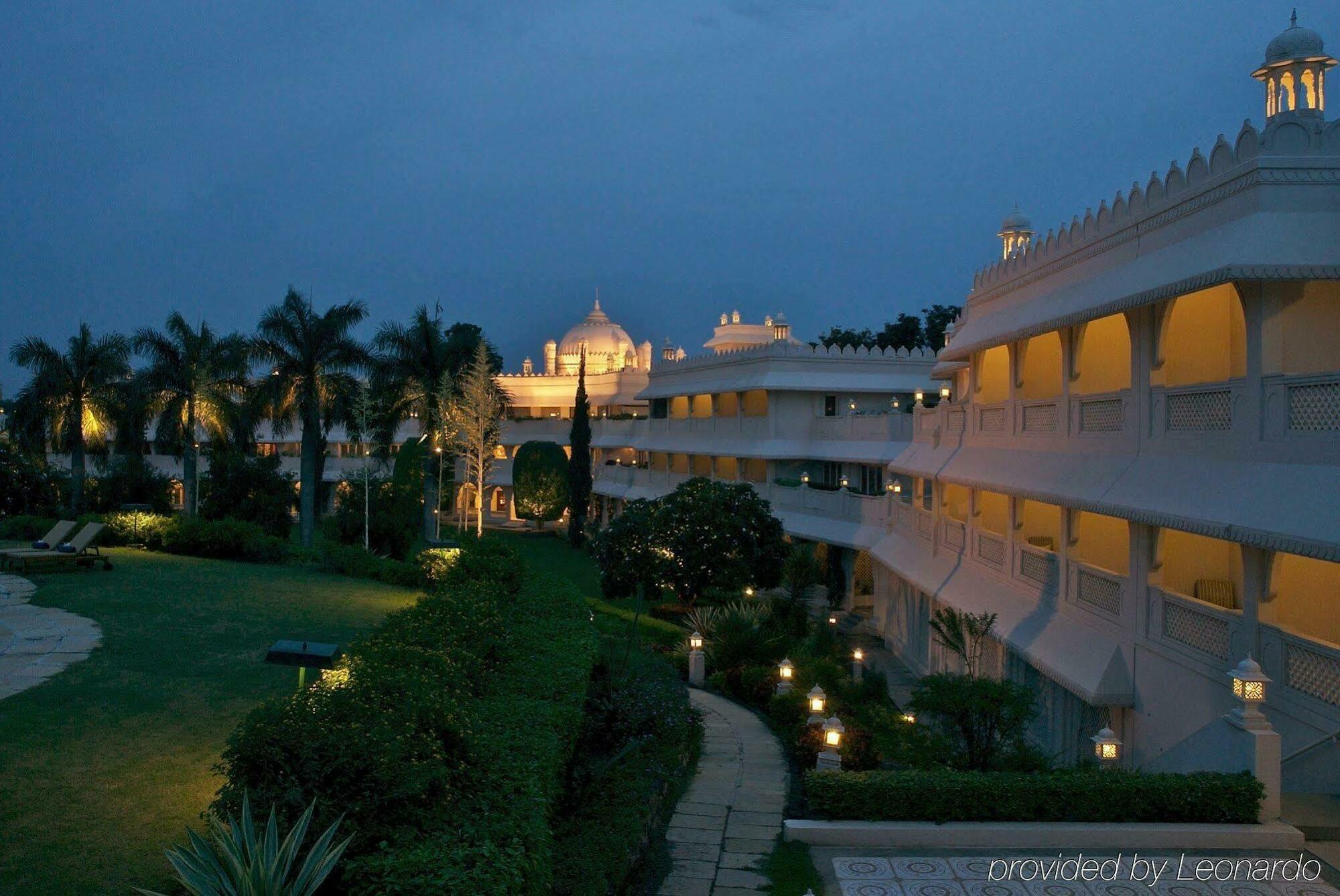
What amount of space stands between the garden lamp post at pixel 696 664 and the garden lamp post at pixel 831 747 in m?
6.52

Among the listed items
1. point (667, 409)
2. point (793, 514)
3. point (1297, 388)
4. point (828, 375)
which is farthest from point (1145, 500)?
point (667, 409)

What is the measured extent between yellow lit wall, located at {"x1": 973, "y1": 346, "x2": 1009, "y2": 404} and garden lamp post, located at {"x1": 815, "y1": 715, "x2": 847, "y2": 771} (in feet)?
29.4

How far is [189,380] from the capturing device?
3631 cm

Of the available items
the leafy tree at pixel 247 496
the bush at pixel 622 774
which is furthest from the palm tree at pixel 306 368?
the bush at pixel 622 774

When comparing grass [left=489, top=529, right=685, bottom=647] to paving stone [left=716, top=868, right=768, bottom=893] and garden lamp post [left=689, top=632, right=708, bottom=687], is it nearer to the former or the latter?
garden lamp post [left=689, top=632, right=708, bottom=687]

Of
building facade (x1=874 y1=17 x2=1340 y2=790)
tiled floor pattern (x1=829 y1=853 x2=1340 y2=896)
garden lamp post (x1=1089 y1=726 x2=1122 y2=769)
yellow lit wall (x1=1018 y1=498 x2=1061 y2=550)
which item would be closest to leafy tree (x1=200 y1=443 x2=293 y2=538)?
yellow lit wall (x1=1018 y1=498 x2=1061 y2=550)

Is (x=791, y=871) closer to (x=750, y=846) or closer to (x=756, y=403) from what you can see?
(x=750, y=846)

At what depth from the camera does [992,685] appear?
10602mm

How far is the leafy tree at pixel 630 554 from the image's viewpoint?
26078mm

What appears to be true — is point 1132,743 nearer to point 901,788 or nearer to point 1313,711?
point 1313,711

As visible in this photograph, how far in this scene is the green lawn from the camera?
288 inches

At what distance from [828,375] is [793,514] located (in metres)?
5.32

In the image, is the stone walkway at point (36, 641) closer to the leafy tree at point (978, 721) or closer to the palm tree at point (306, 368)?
the leafy tree at point (978, 721)

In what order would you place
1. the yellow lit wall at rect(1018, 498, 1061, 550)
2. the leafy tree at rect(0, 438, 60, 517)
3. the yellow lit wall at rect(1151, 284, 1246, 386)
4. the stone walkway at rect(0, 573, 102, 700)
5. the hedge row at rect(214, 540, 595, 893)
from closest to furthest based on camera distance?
the hedge row at rect(214, 540, 595, 893), the stone walkway at rect(0, 573, 102, 700), the yellow lit wall at rect(1151, 284, 1246, 386), the yellow lit wall at rect(1018, 498, 1061, 550), the leafy tree at rect(0, 438, 60, 517)
